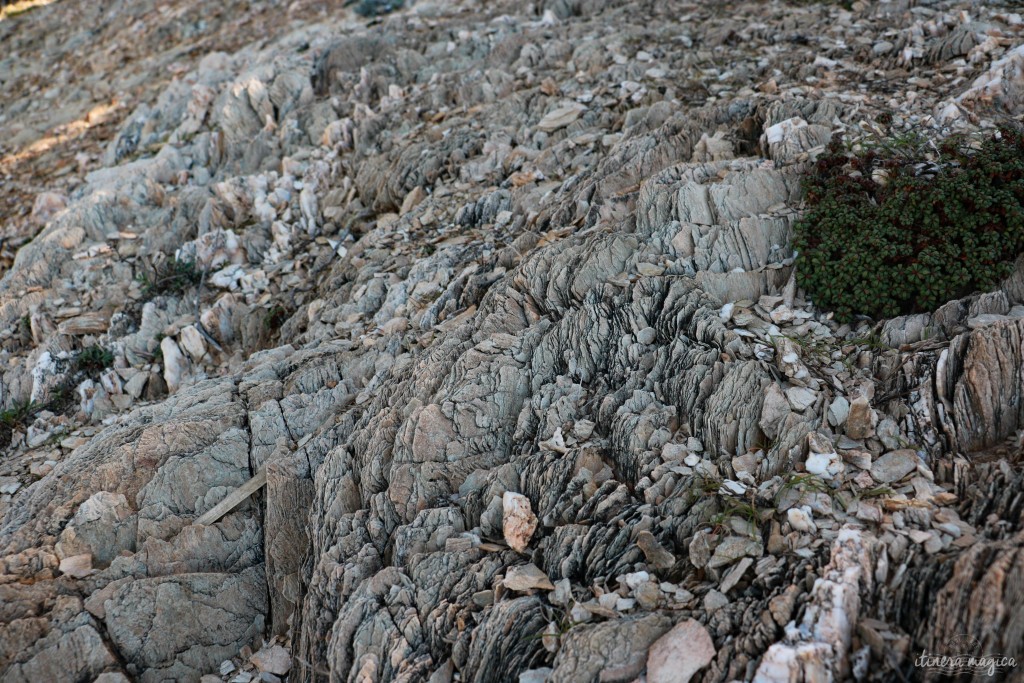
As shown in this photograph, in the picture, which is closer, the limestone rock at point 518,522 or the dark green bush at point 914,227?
the limestone rock at point 518,522

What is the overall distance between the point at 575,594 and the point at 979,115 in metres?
7.53

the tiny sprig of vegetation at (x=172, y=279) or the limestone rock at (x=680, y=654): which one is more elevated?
the tiny sprig of vegetation at (x=172, y=279)

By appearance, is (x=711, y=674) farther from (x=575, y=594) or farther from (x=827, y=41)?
(x=827, y=41)

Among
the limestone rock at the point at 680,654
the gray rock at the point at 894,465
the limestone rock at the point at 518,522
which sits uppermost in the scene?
the gray rock at the point at 894,465

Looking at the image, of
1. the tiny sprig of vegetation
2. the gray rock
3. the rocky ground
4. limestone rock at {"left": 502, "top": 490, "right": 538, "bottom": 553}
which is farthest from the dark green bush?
the tiny sprig of vegetation

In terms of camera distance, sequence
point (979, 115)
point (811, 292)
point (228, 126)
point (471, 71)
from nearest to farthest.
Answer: point (811, 292), point (979, 115), point (471, 71), point (228, 126)

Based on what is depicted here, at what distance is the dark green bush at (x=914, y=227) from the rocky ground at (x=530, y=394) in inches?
11.3

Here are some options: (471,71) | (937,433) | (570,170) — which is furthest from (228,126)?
(937,433)

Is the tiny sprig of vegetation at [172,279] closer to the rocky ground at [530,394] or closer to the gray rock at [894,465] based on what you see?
the rocky ground at [530,394]

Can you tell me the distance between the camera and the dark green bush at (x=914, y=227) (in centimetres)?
646

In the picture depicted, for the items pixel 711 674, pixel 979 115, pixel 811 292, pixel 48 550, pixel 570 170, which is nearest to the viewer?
pixel 711 674

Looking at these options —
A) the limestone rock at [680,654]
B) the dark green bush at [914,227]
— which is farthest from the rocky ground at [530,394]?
the dark green bush at [914,227]

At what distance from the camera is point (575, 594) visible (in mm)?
5430

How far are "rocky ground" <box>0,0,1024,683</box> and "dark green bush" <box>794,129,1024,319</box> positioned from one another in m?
0.29
